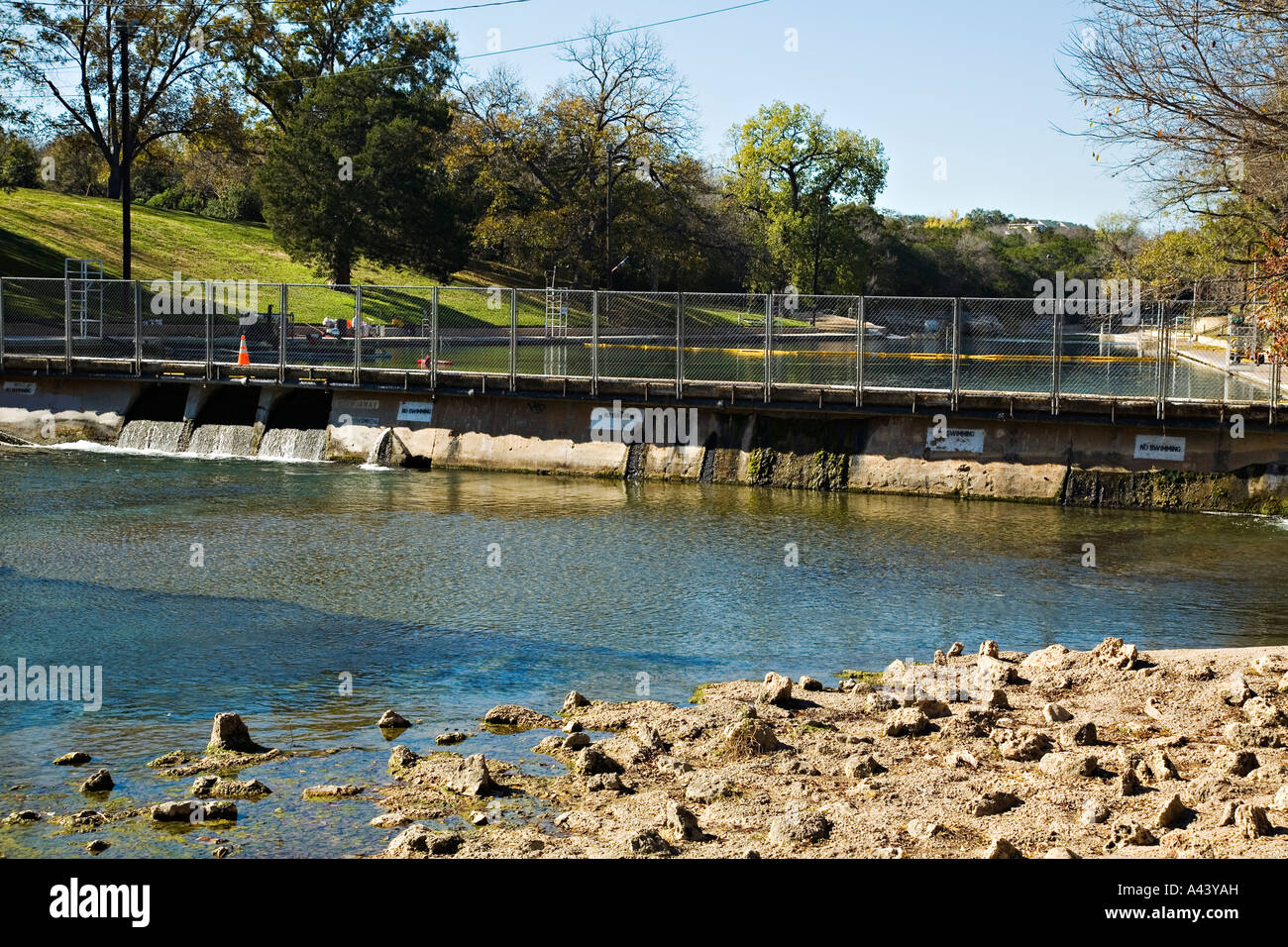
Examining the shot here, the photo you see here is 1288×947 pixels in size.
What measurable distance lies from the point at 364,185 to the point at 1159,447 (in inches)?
1645

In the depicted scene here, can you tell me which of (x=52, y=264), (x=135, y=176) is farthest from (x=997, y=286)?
(x=52, y=264)

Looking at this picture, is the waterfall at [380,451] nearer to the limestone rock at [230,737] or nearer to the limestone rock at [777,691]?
the limestone rock at [777,691]

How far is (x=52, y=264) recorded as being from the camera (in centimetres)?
5688

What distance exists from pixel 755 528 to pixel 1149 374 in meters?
8.84

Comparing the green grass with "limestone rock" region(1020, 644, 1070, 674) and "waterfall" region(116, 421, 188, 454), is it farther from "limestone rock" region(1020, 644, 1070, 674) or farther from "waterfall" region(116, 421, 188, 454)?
Result: "limestone rock" region(1020, 644, 1070, 674)

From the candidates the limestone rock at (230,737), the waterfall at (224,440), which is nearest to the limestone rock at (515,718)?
the limestone rock at (230,737)

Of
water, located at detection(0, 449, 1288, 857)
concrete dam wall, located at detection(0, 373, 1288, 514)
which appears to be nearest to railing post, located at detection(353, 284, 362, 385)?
concrete dam wall, located at detection(0, 373, 1288, 514)

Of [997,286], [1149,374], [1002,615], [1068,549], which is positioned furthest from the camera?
[997,286]

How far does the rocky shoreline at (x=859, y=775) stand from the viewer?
7.89 metres

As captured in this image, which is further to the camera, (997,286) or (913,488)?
(997,286)

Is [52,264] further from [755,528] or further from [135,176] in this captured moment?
[755,528]

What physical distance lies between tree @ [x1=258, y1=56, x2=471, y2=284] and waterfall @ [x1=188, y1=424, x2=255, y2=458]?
2901cm

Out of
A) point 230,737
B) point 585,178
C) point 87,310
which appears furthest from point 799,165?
point 230,737
